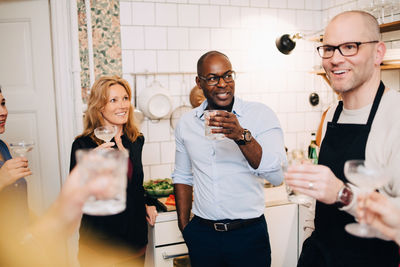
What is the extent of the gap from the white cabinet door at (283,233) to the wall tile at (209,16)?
1629mm

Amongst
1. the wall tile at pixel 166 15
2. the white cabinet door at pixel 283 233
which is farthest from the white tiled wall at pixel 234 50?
the white cabinet door at pixel 283 233

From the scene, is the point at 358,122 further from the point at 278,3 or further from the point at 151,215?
the point at 278,3

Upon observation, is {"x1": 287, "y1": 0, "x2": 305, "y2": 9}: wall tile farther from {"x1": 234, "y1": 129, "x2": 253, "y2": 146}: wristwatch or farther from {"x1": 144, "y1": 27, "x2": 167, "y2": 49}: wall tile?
{"x1": 234, "y1": 129, "x2": 253, "y2": 146}: wristwatch

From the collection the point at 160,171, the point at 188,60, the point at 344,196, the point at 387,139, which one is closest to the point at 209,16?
the point at 188,60

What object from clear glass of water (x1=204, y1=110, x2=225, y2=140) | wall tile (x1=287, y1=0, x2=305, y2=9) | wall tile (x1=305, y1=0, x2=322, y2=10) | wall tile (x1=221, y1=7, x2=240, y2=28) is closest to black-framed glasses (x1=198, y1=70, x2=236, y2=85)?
clear glass of water (x1=204, y1=110, x2=225, y2=140)

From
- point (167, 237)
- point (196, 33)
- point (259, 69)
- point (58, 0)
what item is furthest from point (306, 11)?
point (167, 237)

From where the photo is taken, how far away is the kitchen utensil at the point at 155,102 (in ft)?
9.39

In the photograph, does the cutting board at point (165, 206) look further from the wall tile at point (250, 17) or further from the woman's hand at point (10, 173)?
the wall tile at point (250, 17)

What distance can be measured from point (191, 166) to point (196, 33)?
1.40 metres

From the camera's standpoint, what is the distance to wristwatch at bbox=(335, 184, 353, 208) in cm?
107

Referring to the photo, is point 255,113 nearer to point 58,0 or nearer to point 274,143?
point 274,143

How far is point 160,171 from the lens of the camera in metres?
3.04

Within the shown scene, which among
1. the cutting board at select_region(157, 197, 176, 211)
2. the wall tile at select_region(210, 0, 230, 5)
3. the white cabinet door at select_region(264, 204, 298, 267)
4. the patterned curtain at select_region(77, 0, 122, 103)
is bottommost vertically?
the white cabinet door at select_region(264, 204, 298, 267)

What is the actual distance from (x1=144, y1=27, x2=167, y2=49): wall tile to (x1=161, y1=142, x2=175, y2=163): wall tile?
0.82 m
